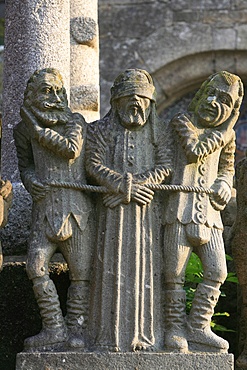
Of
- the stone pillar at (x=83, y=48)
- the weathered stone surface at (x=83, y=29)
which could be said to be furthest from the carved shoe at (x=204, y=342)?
the weathered stone surface at (x=83, y=29)

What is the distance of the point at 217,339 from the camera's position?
16.8 feet

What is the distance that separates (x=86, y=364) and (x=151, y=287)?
50 cm

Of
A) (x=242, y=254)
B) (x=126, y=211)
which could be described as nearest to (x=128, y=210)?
(x=126, y=211)

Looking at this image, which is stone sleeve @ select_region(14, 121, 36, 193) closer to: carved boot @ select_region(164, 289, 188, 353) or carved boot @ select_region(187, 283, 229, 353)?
carved boot @ select_region(164, 289, 188, 353)

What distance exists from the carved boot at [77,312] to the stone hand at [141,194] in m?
0.49

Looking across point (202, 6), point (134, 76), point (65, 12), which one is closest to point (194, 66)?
point (202, 6)

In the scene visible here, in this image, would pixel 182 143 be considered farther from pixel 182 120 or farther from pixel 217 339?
pixel 217 339

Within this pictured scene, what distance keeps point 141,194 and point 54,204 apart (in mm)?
443

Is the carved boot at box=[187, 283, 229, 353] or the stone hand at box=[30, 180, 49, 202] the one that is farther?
the stone hand at box=[30, 180, 49, 202]

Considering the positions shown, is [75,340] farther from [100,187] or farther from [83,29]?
[83,29]

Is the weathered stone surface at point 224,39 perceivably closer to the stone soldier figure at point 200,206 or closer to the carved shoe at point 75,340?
the stone soldier figure at point 200,206

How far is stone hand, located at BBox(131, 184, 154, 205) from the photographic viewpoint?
206 inches

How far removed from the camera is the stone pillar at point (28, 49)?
272 inches

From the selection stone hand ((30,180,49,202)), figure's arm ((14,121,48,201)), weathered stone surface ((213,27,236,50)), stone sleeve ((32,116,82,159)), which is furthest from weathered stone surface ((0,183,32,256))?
weathered stone surface ((213,27,236,50))
